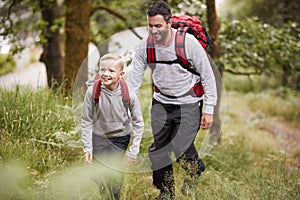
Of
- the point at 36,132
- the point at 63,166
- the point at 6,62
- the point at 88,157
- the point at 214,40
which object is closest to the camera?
the point at 88,157

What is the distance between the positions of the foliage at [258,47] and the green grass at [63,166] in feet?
4.56

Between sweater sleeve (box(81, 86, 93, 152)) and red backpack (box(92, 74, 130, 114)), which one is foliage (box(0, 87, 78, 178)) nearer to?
sweater sleeve (box(81, 86, 93, 152))

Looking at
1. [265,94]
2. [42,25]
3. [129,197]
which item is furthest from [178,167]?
[265,94]

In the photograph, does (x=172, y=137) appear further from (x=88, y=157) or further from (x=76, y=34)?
(x=76, y=34)

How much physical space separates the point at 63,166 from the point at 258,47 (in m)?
3.75

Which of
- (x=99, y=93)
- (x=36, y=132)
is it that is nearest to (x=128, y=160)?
(x=99, y=93)

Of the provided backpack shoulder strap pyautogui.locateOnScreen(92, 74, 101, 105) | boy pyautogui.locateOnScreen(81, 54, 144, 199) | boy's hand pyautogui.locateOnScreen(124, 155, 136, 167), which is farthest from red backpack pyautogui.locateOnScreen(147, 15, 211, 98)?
boy's hand pyautogui.locateOnScreen(124, 155, 136, 167)

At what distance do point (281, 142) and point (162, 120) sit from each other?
497 centimetres

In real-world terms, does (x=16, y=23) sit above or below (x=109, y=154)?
above

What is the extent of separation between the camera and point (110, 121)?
10.4 feet

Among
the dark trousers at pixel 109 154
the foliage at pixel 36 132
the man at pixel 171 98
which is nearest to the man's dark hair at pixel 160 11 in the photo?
the man at pixel 171 98

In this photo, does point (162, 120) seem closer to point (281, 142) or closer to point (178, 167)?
point (178, 167)

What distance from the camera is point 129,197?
12.1 feet

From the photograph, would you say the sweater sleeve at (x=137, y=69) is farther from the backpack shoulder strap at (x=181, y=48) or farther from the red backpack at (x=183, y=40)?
the backpack shoulder strap at (x=181, y=48)
